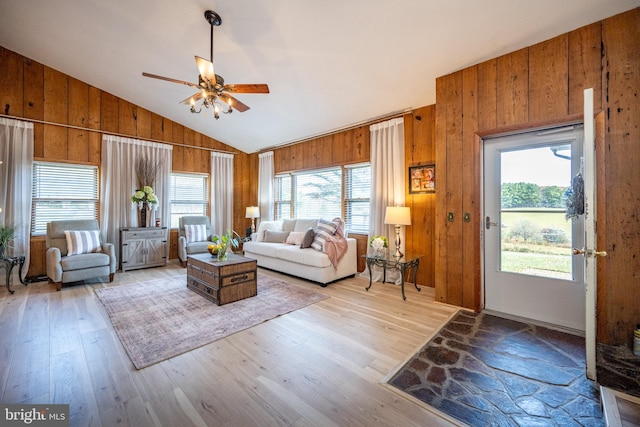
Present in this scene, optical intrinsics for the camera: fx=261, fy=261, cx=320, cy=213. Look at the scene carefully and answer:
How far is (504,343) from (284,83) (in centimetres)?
399

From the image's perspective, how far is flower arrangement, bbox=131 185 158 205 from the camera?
485cm

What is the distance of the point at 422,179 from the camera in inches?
152

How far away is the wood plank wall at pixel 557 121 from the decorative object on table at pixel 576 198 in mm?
127

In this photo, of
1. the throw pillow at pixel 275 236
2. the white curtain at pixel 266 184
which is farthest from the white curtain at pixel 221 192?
the throw pillow at pixel 275 236

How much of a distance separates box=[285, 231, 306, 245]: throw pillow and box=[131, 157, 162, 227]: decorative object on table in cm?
269

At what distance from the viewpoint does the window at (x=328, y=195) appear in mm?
4723

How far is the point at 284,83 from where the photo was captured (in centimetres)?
379

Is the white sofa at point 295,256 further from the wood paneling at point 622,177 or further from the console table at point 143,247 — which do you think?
the wood paneling at point 622,177

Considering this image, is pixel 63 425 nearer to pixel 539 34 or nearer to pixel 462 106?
pixel 462 106

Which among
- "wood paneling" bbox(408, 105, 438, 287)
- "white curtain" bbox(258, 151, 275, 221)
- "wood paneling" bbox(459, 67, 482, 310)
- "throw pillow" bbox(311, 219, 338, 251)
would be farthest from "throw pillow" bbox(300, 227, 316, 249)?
"white curtain" bbox(258, 151, 275, 221)

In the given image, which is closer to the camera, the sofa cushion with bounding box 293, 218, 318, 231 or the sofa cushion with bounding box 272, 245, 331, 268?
the sofa cushion with bounding box 272, 245, 331, 268

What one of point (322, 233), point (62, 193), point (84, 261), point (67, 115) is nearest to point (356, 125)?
point (322, 233)

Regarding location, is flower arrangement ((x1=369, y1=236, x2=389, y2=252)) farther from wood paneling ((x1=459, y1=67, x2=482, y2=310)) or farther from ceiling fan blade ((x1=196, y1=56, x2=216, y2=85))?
ceiling fan blade ((x1=196, y1=56, x2=216, y2=85))

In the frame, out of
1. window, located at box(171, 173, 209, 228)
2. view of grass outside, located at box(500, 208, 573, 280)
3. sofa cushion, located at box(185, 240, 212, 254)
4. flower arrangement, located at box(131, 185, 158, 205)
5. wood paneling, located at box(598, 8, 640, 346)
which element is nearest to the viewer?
wood paneling, located at box(598, 8, 640, 346)
